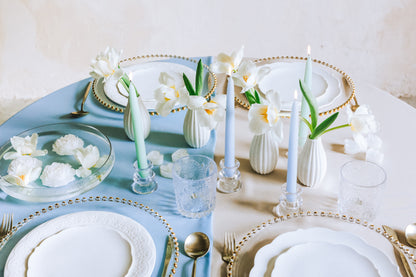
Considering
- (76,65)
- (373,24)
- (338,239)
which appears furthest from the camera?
(76,65)

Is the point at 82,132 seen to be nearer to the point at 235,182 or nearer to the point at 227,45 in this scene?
the point at 235,182

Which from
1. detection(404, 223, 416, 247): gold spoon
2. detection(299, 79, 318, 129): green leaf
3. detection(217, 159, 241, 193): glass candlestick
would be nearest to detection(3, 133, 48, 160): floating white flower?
detection(217, 159, 241, 193): glass candlestick

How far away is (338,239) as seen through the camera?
0.89 meters

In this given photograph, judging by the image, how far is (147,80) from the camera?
4.78 ft

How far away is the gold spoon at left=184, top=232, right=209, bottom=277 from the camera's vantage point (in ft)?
2.96

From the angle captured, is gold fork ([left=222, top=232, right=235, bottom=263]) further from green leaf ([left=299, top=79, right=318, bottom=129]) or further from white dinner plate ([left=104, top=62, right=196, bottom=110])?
white dinner plate ([left=104, top=62, right=196, bottom=110])

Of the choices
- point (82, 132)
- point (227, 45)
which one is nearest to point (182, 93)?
point (82, 132)

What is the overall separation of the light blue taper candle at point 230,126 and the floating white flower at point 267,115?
7 cm

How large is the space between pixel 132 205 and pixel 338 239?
449mm

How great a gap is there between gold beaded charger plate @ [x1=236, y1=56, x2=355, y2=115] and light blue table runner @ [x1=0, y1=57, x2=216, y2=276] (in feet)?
0.79

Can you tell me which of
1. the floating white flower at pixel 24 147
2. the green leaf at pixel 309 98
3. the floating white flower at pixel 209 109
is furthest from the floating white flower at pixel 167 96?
the floating white flower at pixel 24 147

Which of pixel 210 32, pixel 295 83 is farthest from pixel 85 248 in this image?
pixel 210 32

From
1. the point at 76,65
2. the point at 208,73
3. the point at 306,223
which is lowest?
the point at 76,65

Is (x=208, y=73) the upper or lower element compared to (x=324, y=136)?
upper
